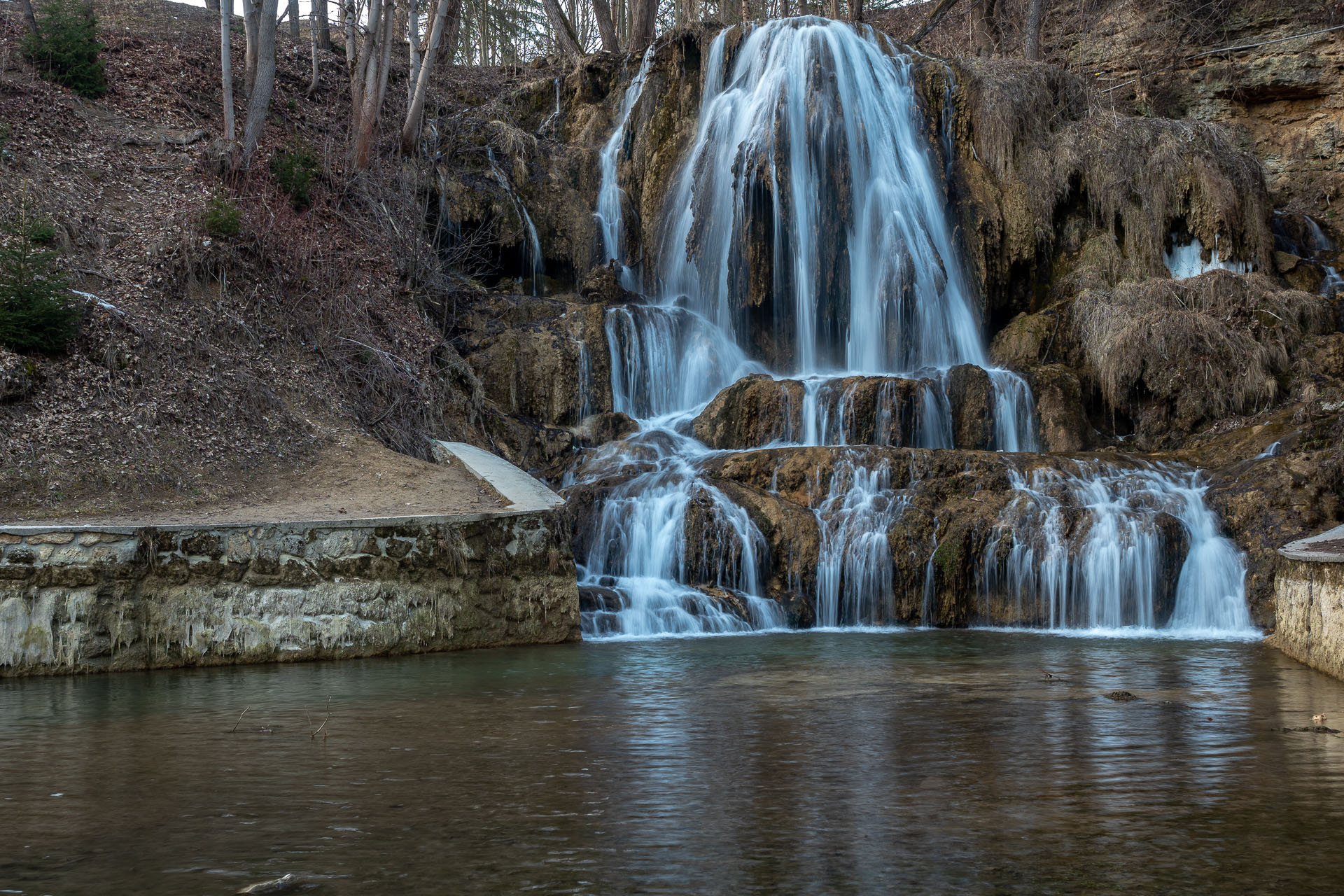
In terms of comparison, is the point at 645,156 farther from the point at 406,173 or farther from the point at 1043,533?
the point at 1043,533

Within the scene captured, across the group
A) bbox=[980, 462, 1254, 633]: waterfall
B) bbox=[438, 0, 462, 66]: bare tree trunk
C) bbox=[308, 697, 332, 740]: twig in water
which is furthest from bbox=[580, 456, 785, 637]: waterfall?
bbox=[438, 0, 462, 66]: bare tree trunk

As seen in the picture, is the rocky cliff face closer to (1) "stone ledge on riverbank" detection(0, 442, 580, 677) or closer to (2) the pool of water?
(1) "stone ledge on riverbank" detection(0, 442, 580, 677)

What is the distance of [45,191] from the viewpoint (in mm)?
15375

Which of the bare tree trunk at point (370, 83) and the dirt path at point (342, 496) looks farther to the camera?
the bare tree trunk at point (370, 83)

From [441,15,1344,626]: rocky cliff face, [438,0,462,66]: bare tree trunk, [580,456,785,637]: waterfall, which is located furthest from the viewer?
[438,0,462,66]: bare tree trunk

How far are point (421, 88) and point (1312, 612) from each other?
1580 cm

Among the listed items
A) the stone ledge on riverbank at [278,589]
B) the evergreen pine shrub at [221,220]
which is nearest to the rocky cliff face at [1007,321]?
the stone ledge on riverbank at [278,589]

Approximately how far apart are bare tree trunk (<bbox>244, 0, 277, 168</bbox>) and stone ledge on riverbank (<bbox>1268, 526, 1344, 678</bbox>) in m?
15.4

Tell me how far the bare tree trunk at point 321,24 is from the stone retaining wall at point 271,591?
1659 cm

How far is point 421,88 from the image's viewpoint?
19.6 m

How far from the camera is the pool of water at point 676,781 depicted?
4.14 metres

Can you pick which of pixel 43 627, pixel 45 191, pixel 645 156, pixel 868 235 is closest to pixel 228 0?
pixel 45 191

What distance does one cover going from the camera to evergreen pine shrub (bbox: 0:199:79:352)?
11797 millimetres

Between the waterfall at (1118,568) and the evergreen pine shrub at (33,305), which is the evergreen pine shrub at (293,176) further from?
the waterfall at (1118,568)
